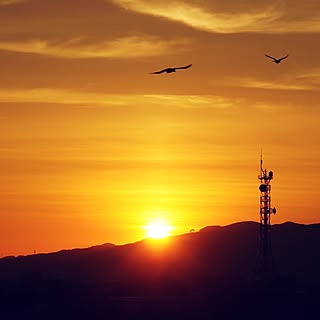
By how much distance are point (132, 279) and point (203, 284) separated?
15.7 meters

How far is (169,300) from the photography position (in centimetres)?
16338

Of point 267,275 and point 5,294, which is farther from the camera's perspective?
point 267,275

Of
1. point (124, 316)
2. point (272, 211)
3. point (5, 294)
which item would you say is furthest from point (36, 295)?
point (272, 211)

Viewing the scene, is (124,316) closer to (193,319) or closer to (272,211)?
(193,319)

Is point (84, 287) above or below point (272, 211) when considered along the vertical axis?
below

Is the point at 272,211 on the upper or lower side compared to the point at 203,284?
upper

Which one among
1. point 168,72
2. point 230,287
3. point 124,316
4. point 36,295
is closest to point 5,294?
point 36,295

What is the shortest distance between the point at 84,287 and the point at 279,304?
30382 mm

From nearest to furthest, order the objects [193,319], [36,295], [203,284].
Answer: [193,319] → [36,295] → [203,284]

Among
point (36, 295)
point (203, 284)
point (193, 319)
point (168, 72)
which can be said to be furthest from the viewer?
point (203, 284)

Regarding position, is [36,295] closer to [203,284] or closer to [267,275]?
[203,284]

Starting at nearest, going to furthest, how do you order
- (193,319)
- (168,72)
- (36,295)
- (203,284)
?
(168,72), (193,319), (36,295), (203,284)

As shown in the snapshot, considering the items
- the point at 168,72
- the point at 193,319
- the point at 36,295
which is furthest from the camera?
the point at 36,295

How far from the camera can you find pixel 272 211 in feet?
613
